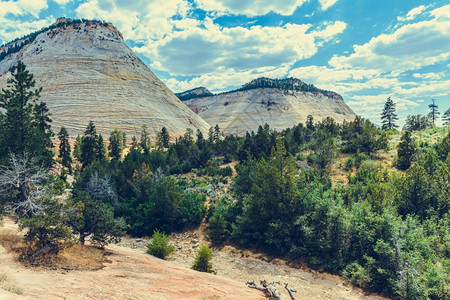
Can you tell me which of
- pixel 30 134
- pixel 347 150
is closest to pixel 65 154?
pixel 30 134

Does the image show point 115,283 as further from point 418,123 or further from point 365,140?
point 418,123

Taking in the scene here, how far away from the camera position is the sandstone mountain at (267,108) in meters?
151

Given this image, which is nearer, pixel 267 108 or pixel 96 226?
pixel 96 226

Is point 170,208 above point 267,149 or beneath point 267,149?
beneath

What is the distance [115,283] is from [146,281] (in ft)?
4.91

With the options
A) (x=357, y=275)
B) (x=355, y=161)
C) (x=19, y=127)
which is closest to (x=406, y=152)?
(x=355, y=161)

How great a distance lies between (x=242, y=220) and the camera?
25641mm

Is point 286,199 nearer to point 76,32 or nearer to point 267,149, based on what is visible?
point 267,149

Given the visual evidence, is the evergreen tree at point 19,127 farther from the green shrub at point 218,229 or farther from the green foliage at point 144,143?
the green foliage at point 144,143

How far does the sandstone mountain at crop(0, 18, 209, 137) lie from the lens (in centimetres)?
8950

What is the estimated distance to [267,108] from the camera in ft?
535

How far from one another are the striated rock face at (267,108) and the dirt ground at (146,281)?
406ft

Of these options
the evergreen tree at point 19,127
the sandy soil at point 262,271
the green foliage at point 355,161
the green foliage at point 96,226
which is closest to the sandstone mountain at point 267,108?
the green foliage at point 355,161

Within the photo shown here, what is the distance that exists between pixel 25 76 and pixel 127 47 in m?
122
